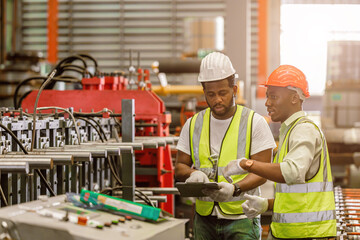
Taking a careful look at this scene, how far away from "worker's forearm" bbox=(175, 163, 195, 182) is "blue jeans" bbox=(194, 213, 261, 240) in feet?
0.72

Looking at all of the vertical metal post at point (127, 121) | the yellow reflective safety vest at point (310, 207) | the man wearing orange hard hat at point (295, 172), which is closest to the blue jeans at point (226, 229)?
the man wearing orange hard hat at point (295, 172)

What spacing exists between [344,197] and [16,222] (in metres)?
2.88

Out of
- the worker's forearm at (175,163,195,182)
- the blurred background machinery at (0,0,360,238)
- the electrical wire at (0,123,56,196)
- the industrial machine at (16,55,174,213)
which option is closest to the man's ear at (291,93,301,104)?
the worker's forearm at (175,163,195,182)

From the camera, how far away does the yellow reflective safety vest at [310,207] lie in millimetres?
2309

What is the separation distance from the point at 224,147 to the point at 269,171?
13.8 inches

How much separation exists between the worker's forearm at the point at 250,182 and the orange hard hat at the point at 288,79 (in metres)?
0.43

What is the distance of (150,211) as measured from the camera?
158cm

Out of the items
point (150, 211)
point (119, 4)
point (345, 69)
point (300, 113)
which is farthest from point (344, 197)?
point (119, 4)

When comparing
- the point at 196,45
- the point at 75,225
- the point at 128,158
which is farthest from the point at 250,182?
the point at 196,45

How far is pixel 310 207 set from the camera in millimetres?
2309

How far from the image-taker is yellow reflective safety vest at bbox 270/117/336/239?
→ 2309mm

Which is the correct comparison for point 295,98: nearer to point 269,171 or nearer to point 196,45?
point 269,171

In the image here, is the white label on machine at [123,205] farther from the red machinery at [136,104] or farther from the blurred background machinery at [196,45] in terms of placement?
the blurred background machinery at [196,45]

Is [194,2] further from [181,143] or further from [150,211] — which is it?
[150,211]
